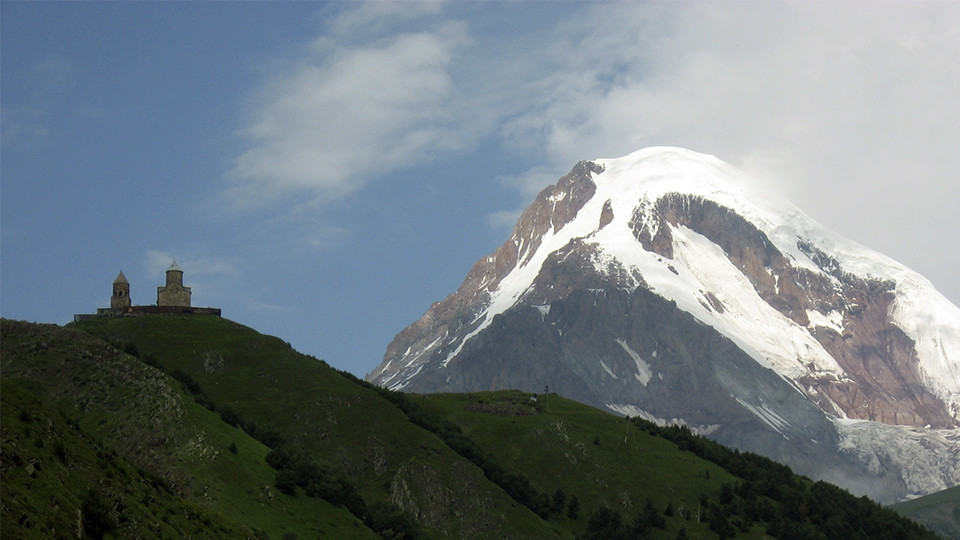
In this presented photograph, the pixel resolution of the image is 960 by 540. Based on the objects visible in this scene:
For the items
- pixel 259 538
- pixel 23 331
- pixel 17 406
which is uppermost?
pixel 23 331

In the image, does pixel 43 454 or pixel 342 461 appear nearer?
pixel 43 454

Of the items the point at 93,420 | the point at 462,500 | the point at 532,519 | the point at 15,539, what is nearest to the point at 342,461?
the point at 462,500

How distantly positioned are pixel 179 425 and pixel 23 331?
128ft

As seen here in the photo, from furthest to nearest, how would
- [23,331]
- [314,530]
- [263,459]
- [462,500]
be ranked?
[462,500] < [23,331] < [263,459] < [314,530]

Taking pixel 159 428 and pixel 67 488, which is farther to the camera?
pixel 159 428

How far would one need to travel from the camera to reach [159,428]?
492ft

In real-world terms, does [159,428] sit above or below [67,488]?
above

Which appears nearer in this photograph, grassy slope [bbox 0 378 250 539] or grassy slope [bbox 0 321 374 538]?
grassy slope [bbox 0 378 250 539]

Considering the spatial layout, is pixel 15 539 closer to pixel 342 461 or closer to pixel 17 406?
pixel 17 406

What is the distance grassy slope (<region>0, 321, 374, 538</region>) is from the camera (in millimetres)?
140500

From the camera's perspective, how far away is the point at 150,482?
10600 centimetres

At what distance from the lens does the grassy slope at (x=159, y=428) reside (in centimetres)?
14050

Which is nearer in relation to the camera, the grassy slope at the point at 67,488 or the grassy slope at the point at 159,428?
the grassy slope at the point at 67,488

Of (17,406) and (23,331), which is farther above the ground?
(23,331)
